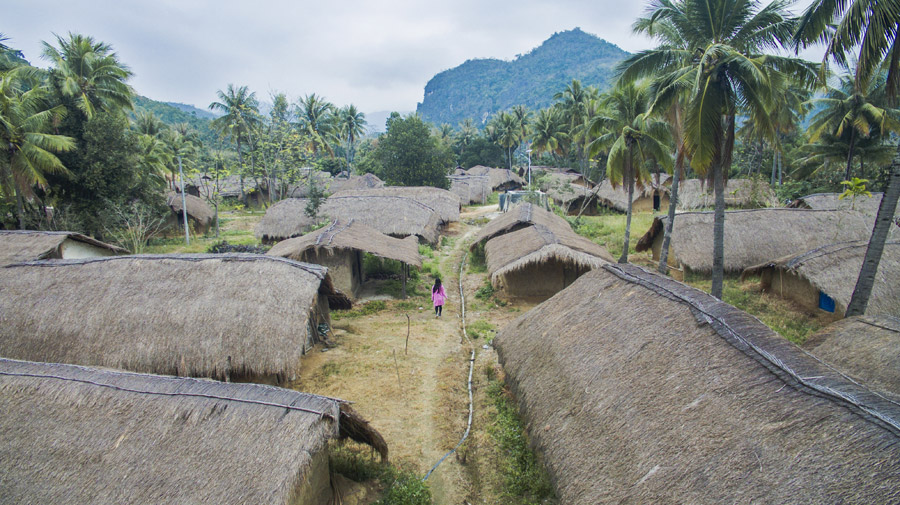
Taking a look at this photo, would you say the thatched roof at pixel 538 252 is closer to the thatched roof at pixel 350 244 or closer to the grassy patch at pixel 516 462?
the thatched roof at pixel 350 244

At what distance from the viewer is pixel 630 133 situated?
16516mm

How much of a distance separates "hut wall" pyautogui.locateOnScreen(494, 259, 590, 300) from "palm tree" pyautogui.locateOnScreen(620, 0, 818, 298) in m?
5.28

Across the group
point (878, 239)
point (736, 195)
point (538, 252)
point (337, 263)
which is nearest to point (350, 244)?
point (337, 263)

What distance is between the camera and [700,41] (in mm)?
11500

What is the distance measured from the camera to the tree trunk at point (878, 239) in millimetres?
8867

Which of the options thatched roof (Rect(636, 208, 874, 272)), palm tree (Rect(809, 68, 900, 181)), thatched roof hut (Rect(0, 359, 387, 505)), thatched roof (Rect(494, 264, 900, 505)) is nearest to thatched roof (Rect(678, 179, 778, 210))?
palm tree (Rect(809, 68, 900, 181))

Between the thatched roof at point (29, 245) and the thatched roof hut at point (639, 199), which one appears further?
the thatched roof hut at point (639, 199)

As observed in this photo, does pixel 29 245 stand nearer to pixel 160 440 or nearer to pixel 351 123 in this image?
pixel 160 440

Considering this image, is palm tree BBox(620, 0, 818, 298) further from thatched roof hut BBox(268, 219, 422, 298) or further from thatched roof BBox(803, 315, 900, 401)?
thatched roof hut BBox(268, 219, 422, 298)

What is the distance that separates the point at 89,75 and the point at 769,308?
30.2m

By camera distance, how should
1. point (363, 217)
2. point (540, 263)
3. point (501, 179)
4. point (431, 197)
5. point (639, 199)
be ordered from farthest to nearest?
point (501, 179) < point (639, 199) < point (431, 197) < point (363, 217) < point (540, 263)

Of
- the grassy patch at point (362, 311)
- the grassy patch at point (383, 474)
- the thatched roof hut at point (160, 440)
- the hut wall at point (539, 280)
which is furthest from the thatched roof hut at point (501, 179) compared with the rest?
the thatched roof hut at point (160, 440)

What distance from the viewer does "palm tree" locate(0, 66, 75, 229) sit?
16.9 m

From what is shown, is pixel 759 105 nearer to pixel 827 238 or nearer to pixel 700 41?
pixel 700 41
